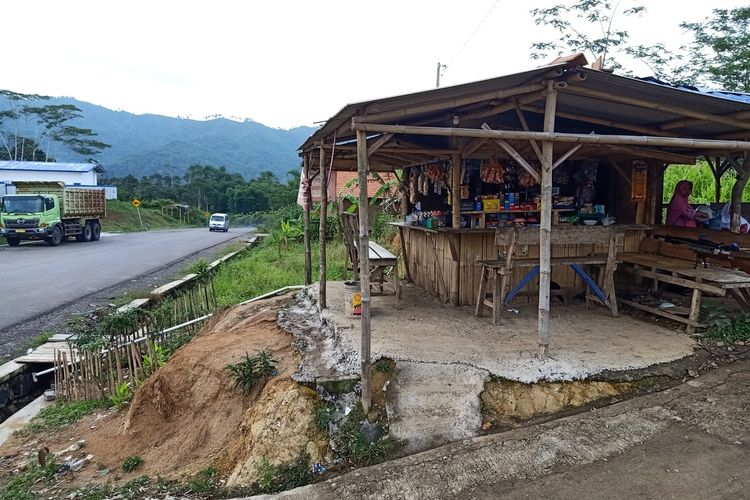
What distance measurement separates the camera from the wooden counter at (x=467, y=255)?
273 inches

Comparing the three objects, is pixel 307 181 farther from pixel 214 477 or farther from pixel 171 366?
pixel 214 477

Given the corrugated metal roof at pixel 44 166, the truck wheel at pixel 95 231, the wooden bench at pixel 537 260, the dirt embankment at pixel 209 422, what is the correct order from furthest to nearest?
the corrugated metal roof at pixel 44 166 < the truck wheel at pixel 95 231 < the wooden bench at pixel 537 260 < the dirt embankment at pixel 209 422

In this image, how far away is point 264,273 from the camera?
12.7m

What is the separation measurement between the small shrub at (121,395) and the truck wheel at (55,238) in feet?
61.4

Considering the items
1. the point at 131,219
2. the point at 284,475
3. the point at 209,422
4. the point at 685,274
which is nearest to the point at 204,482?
the point at 284,475

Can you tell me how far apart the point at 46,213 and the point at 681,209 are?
933 inches

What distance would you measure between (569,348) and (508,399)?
1153 mm

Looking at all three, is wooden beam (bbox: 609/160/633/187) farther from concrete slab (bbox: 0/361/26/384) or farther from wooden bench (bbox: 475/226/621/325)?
concrete slab (bbox: 0/361/26/384)

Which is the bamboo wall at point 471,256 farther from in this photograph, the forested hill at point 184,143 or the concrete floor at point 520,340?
the forested hill at point 184,143

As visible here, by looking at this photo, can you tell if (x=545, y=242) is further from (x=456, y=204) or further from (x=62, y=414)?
(x=62, y=414)

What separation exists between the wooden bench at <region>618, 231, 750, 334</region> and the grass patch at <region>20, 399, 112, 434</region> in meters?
7.44

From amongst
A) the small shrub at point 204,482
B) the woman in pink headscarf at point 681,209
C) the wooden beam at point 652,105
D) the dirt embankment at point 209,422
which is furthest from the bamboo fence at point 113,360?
the woman in pink headscarf at point 681,209

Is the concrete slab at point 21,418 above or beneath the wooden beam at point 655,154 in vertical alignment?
beneath

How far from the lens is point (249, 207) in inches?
2004
